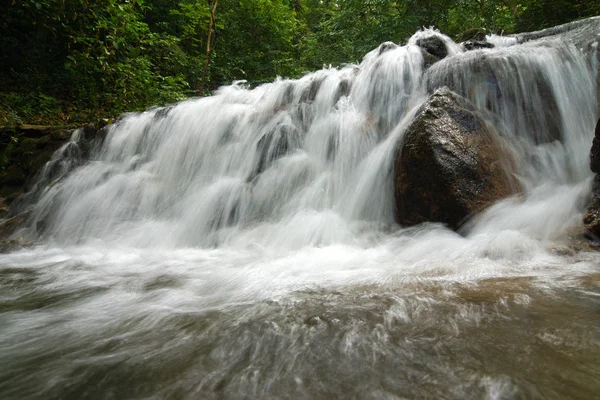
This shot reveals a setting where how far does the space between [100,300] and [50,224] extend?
11.5ft

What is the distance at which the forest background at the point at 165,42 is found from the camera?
7523 mm

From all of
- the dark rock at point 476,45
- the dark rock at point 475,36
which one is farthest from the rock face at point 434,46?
the dark rock at point 475,36

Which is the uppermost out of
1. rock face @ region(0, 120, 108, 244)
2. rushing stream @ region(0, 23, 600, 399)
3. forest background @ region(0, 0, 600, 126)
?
forest background @ region(0, 0, 600, 126)

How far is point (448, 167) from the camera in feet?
10.8

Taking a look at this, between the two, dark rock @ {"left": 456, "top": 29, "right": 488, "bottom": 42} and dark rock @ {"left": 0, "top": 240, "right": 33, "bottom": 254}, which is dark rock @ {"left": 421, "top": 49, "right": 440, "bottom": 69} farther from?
dark rock @ {"left": 0, "top": 240, "right": 33, "bottom": 254}

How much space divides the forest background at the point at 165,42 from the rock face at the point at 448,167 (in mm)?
4600

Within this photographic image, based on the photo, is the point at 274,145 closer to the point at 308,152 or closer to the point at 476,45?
the point at 308,152

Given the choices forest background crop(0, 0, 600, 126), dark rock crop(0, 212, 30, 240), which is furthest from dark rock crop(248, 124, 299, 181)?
forest background crop(0, 0, 600, 126)

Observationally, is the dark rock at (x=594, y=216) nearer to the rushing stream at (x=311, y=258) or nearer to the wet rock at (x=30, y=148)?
the rushing stream at (x=311, y=258)

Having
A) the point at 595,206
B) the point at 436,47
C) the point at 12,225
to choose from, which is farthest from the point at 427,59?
the point at 12,225

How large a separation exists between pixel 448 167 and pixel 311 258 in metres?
1.53

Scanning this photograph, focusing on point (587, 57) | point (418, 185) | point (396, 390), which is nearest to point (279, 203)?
point (418, 185)

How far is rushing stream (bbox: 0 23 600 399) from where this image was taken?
1286 millimetres

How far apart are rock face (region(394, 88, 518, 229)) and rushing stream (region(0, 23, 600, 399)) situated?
0.55 feet
